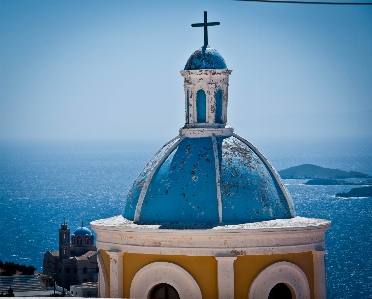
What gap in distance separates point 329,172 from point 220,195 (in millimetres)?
103159

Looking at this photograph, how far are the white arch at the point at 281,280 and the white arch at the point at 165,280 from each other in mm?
827

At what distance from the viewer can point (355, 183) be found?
379 ft

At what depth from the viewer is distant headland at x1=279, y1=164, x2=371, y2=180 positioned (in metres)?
105

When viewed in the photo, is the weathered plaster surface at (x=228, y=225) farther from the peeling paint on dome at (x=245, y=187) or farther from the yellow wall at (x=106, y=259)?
the yellow wall at (x=106, y=259)

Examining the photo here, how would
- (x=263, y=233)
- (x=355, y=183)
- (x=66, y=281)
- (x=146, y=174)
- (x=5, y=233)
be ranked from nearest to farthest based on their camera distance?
1. (x=263, y=233)
2. (x=146, y=174)
3. (x=66, y=281)
4. (x=5, y=233)
5. (x=355, y=183)

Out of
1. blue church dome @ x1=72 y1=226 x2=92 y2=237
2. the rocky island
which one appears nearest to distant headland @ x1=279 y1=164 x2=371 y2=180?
the rocky island

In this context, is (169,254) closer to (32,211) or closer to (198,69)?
(198,69)

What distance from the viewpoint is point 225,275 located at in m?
14.1

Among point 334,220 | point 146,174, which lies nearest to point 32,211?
point 334,220

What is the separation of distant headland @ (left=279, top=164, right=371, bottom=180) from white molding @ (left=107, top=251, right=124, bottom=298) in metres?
88.8

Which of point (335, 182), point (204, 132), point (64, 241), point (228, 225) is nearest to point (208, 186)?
point (228, 225)

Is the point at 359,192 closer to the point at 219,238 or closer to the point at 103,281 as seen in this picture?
the point at 103,281

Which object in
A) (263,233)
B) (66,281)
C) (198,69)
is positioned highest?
(198,69)

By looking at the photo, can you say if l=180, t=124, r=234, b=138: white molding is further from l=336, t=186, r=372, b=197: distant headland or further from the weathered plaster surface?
l=336, t=186, r=372, b=197: distant headland
